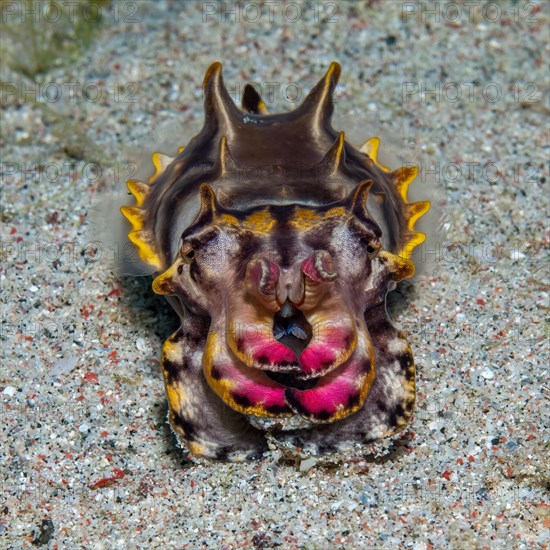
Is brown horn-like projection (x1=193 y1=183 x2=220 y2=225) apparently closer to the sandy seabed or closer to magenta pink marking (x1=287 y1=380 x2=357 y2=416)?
magenta pink marking (x1=287 y1=380 x2=357 y2=416)

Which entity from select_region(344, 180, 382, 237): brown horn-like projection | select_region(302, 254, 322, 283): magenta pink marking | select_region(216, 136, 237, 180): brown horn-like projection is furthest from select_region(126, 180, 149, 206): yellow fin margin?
select_region(302, 254, 322, 283): magenta pink marking

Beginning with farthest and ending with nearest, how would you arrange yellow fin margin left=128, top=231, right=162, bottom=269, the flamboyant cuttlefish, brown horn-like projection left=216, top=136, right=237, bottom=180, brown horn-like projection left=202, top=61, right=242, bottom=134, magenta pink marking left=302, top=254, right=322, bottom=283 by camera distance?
brown horn-like projection left=202, top=61, right=242, bottom=134, yellow fin margin left=128, top=231, right=162, bottom=269, brown horn-like projection left=216, top=136, right=237, bottom=180, the flamboyant cuttlefish, magenta pink marking left=302, top=254, right=322, bottom=283

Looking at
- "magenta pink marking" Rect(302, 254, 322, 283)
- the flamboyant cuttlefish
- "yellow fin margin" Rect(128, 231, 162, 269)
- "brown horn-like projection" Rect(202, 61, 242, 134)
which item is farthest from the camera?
"brown horn-like projection" Rect(202, 61, 242, 134)

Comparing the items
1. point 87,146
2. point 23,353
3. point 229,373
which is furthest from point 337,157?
point 87,146

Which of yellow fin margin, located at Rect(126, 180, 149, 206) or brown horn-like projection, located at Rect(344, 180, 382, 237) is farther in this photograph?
yellow fin margin, located at Rect(126, 180, 149, 206)

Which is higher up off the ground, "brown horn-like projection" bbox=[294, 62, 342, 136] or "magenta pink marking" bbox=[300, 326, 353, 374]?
"brown horn-like projection" bbox=[294, 62, 342, 136]

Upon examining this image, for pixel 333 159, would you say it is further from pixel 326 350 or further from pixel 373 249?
pixel 326 350

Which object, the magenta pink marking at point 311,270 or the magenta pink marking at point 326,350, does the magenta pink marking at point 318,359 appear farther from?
the magenta pink marking at point 311,270
